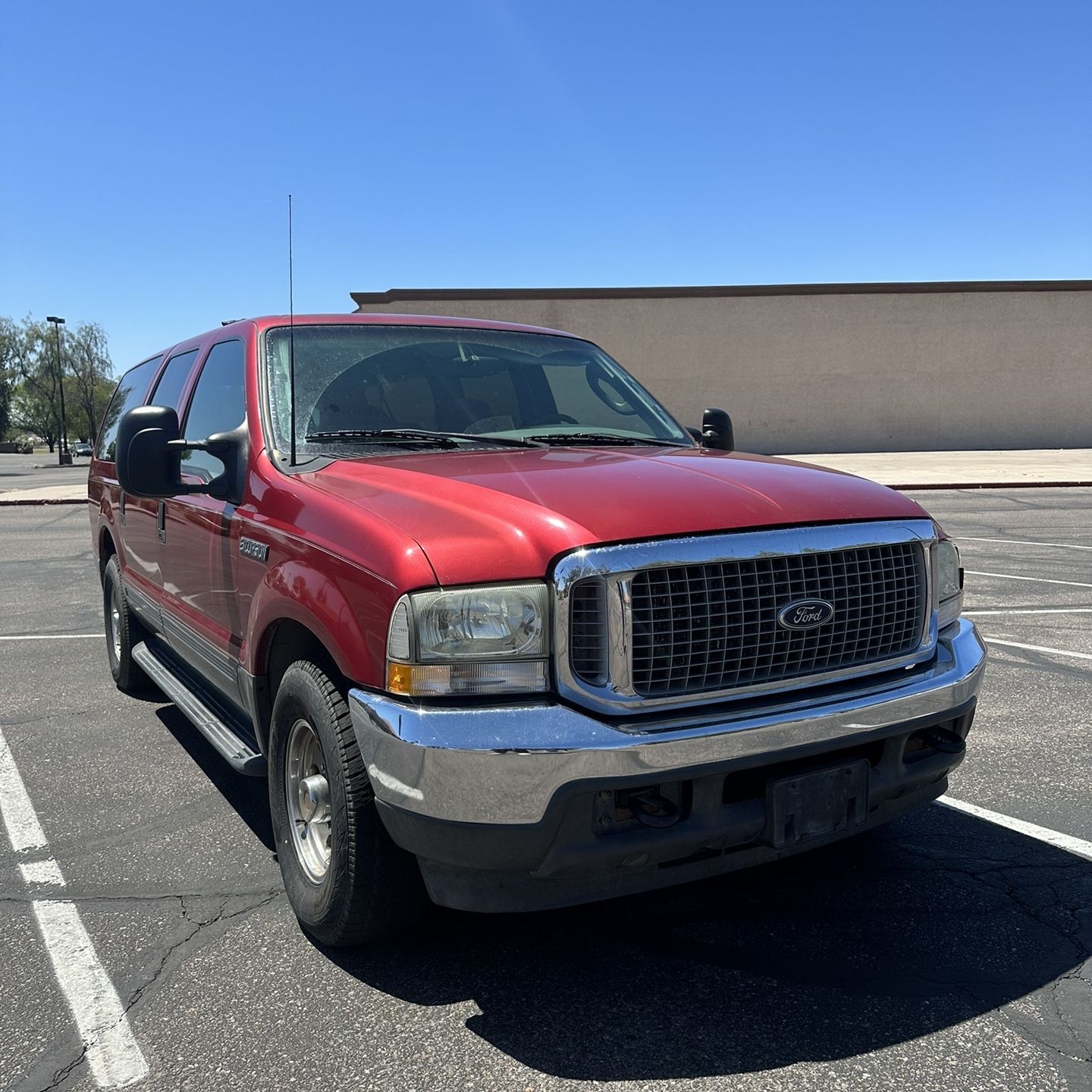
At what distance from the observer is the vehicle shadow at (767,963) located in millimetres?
2553

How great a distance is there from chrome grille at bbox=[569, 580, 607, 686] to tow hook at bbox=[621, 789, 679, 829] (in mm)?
311

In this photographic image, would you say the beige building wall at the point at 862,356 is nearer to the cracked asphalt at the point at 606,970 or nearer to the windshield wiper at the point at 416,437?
the windshield wiper at the point at 416,437

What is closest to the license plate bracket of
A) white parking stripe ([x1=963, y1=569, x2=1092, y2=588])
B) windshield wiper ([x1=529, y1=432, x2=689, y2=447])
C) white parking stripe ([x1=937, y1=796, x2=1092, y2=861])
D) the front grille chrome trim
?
the front grille chrome trim

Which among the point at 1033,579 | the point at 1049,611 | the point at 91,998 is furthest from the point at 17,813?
the point at 1033,579

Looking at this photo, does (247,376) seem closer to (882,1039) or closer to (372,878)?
(372,878)

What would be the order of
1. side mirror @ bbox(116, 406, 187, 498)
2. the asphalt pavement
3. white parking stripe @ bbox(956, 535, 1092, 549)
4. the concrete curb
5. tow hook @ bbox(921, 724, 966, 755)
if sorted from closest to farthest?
tow hook @ bbox(921, 724, 966, 755), side mirror @ bbox(116, 406, 187, 498), white parking stripe @ bbox(956, 535, 1092, 549), the concrete curb, the asphalt pavement

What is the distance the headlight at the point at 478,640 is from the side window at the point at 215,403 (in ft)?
5.71

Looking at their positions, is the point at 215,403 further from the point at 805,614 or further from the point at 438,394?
the point at 805,614

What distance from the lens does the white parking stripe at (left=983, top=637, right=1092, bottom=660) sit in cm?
655

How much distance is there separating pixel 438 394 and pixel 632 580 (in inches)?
70.3

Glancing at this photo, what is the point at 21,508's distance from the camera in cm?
2072

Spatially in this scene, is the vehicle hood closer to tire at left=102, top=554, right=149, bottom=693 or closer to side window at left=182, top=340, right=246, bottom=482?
side window at left=182, top=340, right=246, bottom=482

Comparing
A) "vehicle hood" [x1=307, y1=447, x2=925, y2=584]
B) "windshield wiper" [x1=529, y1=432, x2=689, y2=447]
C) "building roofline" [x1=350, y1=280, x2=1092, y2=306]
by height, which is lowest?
"vehicle hood" [x1=307, y1=447, x2=925, y2=584]

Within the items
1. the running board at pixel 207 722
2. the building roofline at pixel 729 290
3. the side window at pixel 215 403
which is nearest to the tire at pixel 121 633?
the running board at pixel 207 722
